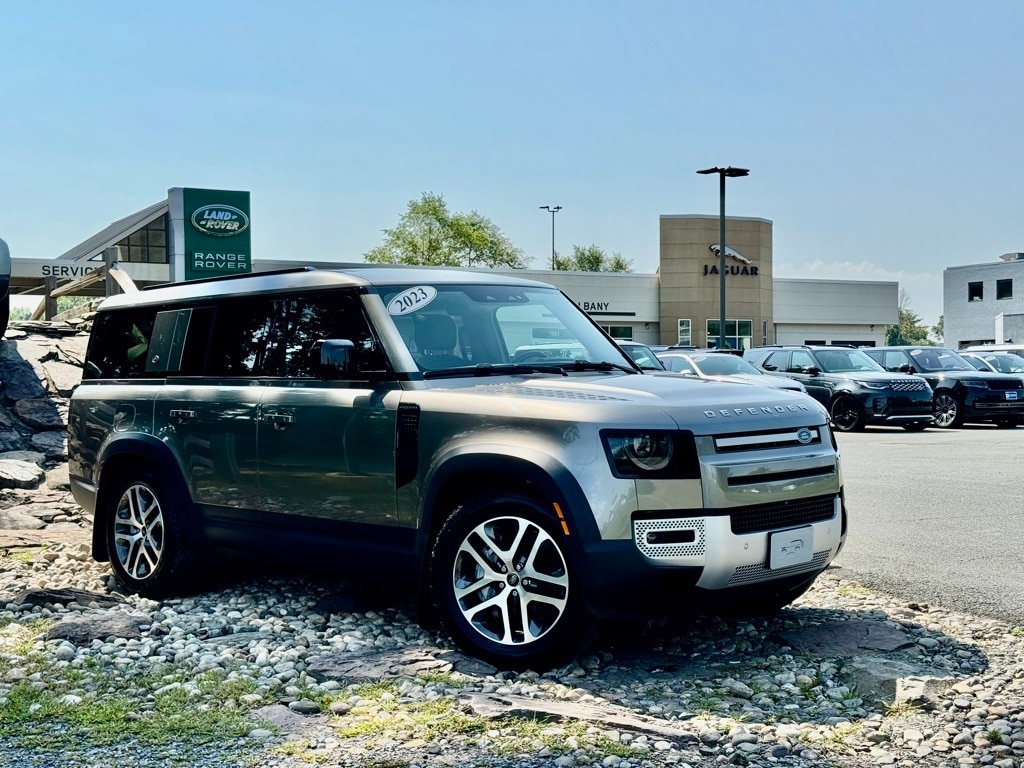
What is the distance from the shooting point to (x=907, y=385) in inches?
888

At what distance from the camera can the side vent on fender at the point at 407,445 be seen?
18.9 ft

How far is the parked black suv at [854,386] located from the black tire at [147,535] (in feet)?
57.2

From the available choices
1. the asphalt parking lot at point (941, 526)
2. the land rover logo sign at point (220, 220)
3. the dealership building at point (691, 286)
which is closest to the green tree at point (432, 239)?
the dealership building at point (691, 286)

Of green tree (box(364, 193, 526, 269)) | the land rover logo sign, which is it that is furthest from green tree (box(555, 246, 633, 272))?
the land rover logo sign

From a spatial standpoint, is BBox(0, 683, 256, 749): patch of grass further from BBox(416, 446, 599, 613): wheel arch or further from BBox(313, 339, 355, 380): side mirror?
BBox(313, 339, 355, 380): side mirror

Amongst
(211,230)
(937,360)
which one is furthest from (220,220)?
(937,360)

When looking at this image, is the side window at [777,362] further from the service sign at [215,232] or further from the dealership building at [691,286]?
the dealership building at [691,286]

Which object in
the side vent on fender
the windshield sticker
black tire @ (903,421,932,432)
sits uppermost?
the windshield sticker

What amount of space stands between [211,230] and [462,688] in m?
34.4

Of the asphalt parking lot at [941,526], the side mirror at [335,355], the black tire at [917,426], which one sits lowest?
the asphalt parking lot at [941,526]

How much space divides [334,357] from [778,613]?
2.85 meters

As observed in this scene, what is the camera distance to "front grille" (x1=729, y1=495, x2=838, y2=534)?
5.23m

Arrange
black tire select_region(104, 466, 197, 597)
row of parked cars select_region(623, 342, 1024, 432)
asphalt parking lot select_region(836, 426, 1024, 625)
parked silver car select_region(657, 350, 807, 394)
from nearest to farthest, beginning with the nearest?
black tire select_region(104, 466, 197, 597) < asphalt parking lot select_region(836, 426, 1024, 625) < parked silver car select_region(657, 350, 807, 394) < row of parked cars select_region(623, 342, 1024, 432)

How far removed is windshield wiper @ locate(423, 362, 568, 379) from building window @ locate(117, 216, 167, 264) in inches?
2081
